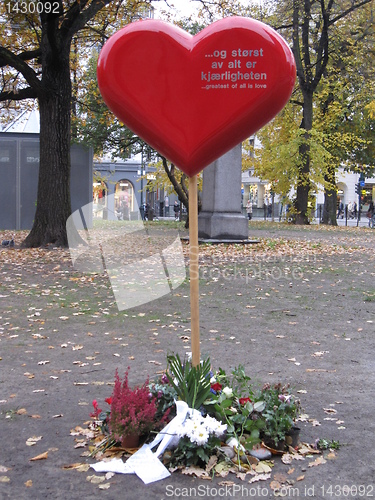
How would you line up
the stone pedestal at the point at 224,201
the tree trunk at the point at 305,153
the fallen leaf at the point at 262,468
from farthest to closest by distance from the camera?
the tree trunk at the point at 305,153 → the stone pedestal at the point at 224,201 → the fallen leaf at the point at 262,468

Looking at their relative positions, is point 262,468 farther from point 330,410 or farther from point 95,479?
point 330,410

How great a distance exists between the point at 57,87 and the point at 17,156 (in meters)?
8.85

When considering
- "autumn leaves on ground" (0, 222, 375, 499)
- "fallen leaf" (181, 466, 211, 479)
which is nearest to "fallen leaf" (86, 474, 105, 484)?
"autumn leaves on ground" (0, 222, 375, 499)

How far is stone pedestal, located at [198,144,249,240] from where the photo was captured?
16.3 m

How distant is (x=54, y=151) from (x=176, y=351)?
379 inches

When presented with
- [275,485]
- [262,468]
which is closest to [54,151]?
[262,468]

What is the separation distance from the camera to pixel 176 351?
19.5 feet

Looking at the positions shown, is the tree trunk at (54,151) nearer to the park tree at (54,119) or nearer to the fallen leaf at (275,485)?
the park tree at (54,119)

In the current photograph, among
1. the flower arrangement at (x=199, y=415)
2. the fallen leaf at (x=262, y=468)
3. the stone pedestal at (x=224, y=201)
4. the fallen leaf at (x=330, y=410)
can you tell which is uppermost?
the stone pedestal at (x=224, y=201)

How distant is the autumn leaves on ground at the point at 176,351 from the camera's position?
3336 millimetres

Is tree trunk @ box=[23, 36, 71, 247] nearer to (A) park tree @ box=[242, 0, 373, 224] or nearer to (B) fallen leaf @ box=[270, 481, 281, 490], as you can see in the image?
(B) fallen leaf @ box=[270, 481, 281, 490]

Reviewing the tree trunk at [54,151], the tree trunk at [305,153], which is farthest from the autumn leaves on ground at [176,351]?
the tree trunk at [305,153]

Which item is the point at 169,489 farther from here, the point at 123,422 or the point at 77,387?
the point at 77,387

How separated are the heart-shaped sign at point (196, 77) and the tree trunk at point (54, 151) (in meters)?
11.1
